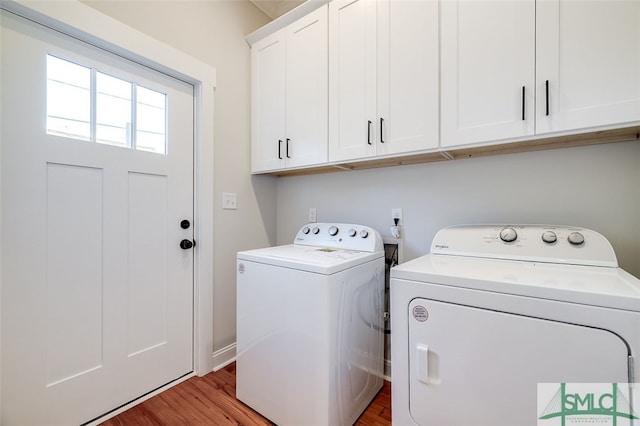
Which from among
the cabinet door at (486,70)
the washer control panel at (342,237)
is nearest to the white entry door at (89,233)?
the washer control panel at (342,237)

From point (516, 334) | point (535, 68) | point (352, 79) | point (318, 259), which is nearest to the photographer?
point (516, 334)

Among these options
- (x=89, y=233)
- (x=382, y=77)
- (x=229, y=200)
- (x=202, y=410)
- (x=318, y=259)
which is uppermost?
(x=382, y=77)

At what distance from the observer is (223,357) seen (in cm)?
197

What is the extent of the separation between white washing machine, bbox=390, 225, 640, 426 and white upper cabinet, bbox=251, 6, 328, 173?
1.10 meters

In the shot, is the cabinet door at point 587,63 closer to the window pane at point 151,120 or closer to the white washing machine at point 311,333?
the white washing machine at point 311,333

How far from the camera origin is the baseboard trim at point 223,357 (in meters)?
1.92

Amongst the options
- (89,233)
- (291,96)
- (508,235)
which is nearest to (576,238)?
(508,235)

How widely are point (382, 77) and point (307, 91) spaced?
53cm

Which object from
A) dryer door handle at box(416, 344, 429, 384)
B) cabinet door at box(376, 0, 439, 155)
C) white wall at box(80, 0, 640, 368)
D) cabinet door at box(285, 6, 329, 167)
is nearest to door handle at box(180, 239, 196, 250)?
white wall at box(80, 0, 640, 368)

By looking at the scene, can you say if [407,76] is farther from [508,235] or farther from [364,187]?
[508,235]

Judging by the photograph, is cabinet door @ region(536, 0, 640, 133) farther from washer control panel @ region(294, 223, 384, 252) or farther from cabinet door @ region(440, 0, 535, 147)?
washer control panel @ region(294, 223, 384, 252)

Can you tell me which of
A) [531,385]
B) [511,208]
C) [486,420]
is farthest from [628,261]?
[486,420]

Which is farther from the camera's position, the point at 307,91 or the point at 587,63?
the point at 307,91

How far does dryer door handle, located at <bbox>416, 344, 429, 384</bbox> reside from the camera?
3.29 ft
